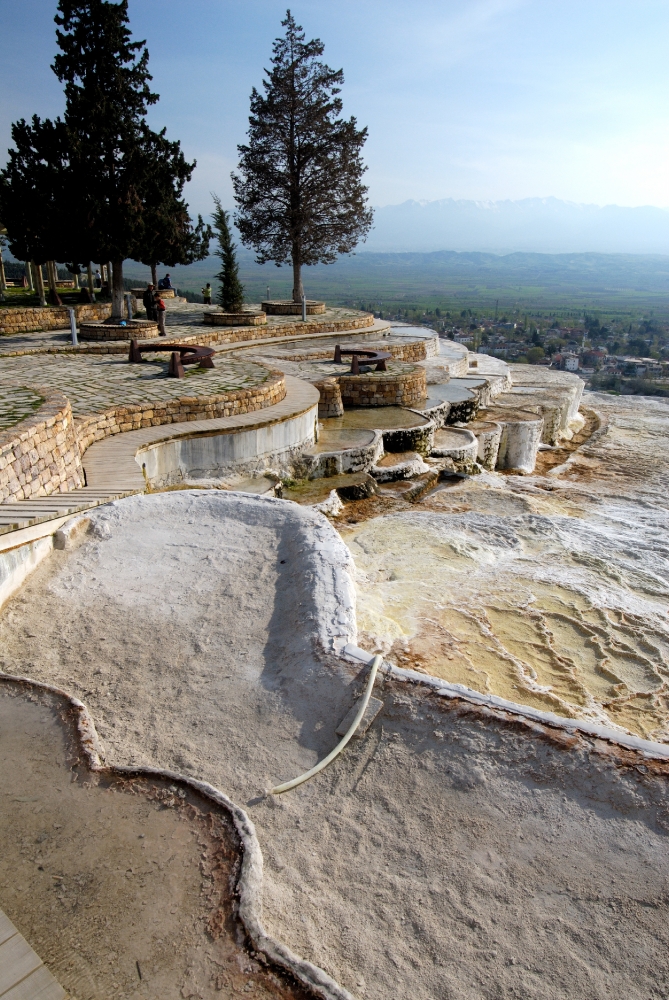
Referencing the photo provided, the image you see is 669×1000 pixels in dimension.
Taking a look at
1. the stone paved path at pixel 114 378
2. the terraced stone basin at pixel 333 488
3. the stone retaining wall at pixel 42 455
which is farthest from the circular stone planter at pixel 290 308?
the stone retaining wall at pixel 42 455

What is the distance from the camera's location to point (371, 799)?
3123 mm

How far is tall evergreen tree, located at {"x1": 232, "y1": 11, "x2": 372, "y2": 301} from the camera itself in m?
19.8

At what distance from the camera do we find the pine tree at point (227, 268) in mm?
18328

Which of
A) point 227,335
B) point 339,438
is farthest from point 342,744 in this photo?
point 227,335

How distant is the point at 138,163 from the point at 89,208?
4.99ft

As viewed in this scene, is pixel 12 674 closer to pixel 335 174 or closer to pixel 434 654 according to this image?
pixel 434 654

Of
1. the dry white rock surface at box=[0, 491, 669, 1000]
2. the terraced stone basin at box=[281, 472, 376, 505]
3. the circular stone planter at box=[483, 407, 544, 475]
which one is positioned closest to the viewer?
the dry white rock surface at box=[0, 491, 669, 1000]

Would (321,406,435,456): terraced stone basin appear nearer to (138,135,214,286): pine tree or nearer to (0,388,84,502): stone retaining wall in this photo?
(0,388,84,502): stone retaining wall

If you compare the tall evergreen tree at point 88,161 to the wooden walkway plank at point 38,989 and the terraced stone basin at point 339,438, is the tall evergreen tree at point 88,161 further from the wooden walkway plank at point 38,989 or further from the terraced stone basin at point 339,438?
the wooden walkway plank at point 38,989

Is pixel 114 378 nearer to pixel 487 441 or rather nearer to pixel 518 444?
pixel 487 441

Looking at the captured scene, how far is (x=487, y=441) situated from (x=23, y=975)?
35.0 feet

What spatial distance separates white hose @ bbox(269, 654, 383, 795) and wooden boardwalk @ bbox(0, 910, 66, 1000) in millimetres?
1172

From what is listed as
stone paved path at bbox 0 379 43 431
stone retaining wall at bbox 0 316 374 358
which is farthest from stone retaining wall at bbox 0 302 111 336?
stone paved path at bbox 0 379 43 431

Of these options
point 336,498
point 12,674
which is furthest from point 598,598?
point 12,674
